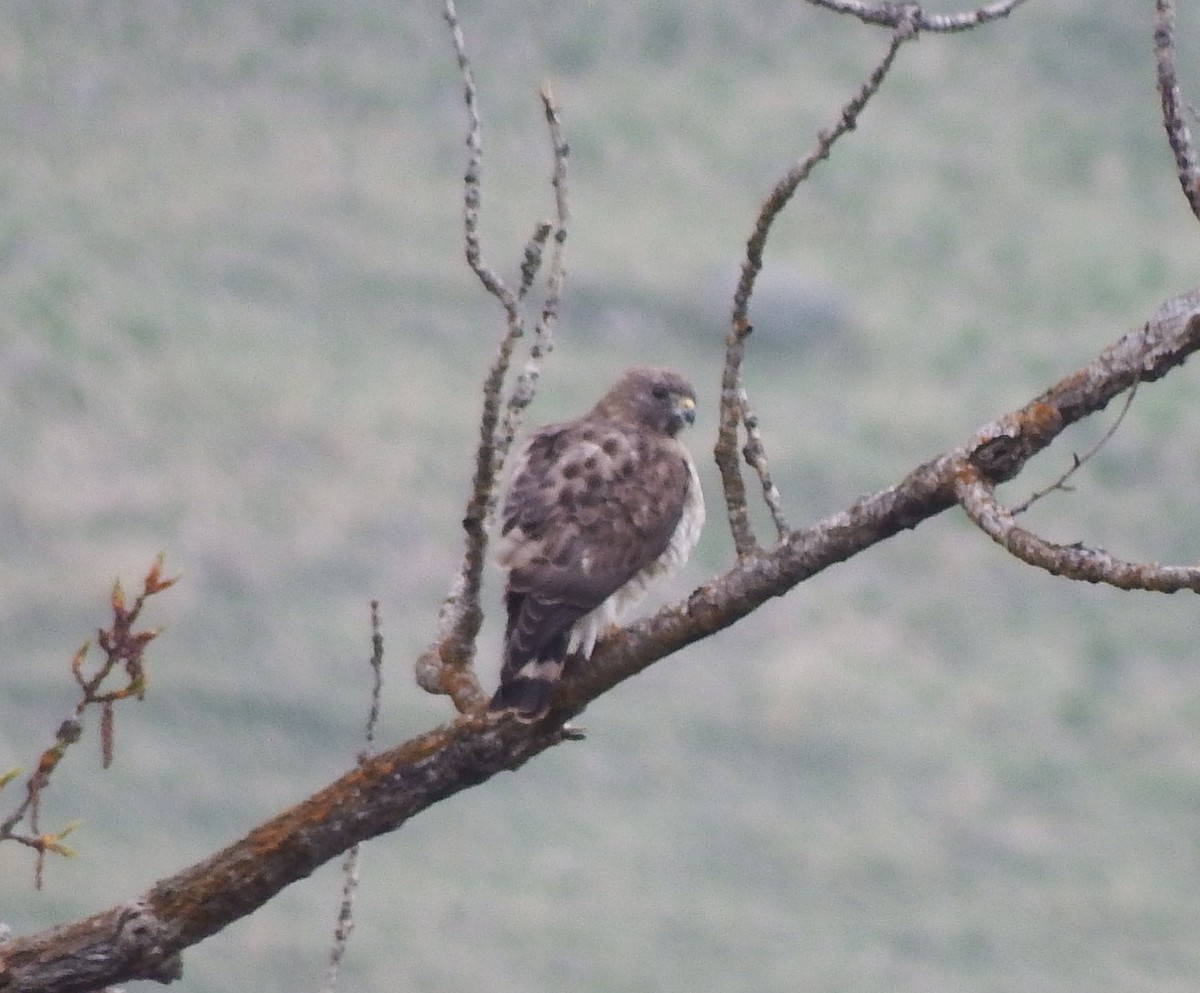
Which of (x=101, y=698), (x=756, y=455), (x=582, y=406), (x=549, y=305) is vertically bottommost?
(x=101, y=698)

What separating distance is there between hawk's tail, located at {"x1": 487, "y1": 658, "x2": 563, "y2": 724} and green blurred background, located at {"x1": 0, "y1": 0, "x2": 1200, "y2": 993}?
49.3 ft

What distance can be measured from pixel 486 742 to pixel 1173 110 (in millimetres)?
1701

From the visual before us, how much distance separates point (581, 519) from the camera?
22.4ft

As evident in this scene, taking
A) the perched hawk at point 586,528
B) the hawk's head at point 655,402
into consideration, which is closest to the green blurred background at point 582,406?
the hawk's head at point 655,402

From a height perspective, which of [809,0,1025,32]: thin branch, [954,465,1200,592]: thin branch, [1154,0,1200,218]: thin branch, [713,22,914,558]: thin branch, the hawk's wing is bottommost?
[954,465,1200,592]: thin branch

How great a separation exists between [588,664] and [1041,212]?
3308cm

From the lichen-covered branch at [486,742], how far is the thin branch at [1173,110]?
207mm

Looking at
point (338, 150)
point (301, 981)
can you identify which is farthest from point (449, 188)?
point (301, 981)

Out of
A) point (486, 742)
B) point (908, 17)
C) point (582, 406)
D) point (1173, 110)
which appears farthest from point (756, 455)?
point (582, 406)

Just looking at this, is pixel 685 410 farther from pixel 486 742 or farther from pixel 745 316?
pixel 486 742

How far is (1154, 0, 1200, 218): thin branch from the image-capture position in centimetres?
456

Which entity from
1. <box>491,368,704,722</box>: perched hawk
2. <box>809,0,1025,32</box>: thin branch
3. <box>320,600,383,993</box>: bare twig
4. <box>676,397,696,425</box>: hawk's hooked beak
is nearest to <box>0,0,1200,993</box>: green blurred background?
<box>676,397,696,425</box>: hawk's hooked beak

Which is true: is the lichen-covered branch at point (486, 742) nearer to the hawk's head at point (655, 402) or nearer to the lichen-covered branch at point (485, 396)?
the lichen-covered branch at point (485, 396)

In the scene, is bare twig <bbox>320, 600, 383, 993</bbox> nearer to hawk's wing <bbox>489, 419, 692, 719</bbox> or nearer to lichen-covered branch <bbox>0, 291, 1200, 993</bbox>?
lichen-covered branch <bbox>0, 291, 1200, 993</bbox>
